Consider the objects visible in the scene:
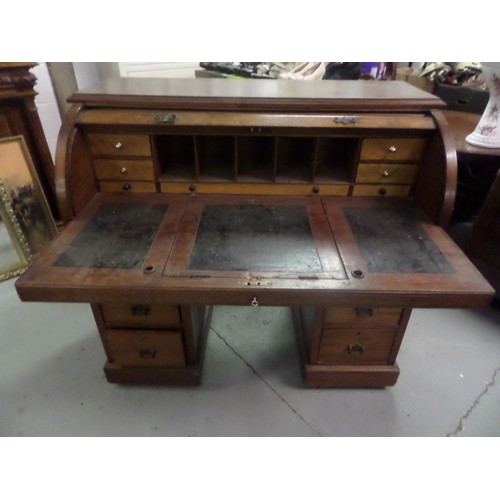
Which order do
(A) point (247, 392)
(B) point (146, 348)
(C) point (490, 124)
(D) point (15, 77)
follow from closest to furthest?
(B) point (146, 348) → (A) point (247, 392) → (C) point (490, 124) → (D) point (15, 77)

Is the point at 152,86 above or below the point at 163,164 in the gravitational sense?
above

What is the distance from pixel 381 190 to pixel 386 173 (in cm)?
7

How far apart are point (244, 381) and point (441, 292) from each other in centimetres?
93

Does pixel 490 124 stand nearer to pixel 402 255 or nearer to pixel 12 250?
pixel 402 255

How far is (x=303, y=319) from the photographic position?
5.28 ft

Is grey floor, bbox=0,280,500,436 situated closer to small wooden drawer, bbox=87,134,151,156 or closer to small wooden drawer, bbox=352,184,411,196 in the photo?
small wooden drawer, bbox=352,184,411,196

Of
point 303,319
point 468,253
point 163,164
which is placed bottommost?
point 303,319

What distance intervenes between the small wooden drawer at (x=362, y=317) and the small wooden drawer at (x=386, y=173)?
1.59ft

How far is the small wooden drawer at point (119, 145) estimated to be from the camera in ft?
4.09

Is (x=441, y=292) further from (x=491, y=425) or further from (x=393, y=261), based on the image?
(x=491, y=425)

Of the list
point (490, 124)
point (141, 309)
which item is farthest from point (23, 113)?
point (490, 124)

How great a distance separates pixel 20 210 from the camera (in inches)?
79.5

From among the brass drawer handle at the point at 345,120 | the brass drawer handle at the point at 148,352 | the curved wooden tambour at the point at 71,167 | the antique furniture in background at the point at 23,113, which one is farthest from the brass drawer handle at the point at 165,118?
the antique furniture in background at the point at 23,113

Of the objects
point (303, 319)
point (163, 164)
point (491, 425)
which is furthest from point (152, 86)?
point (491, 425)
